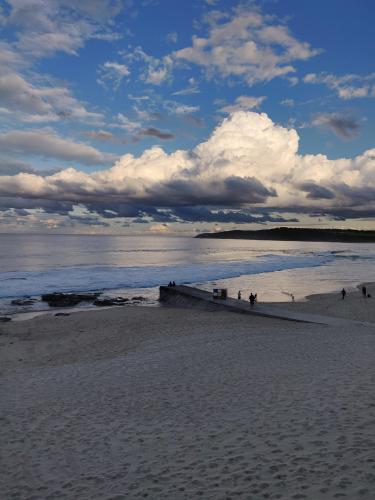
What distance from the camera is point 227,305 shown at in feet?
110

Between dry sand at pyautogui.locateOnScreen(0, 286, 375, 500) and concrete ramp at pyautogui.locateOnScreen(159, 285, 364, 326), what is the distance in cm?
618

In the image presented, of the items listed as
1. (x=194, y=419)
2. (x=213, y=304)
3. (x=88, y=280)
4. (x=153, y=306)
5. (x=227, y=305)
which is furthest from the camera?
(x=88, y=280)

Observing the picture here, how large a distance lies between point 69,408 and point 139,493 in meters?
5.52

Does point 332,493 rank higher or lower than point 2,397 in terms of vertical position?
higher

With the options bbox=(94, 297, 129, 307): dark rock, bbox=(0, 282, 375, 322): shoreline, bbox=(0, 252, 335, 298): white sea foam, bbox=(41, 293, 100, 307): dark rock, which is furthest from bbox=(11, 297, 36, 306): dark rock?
bbox=(94, 297, 129, 307): dark rock

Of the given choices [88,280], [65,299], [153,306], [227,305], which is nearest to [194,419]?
[227,305]

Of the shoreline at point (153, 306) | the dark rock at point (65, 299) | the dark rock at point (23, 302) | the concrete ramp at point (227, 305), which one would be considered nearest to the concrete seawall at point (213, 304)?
the concrete ramp at point (227, 305)

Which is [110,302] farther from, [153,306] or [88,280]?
[88,280]

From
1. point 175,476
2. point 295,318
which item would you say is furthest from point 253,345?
point 175,476

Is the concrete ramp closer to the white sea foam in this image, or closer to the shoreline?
the shoreline

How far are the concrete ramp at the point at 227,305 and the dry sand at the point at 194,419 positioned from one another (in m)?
6.18

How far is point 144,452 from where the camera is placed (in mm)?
9062

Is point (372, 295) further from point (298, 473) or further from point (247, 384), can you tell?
point (298, 473)

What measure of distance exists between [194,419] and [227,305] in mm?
23062
